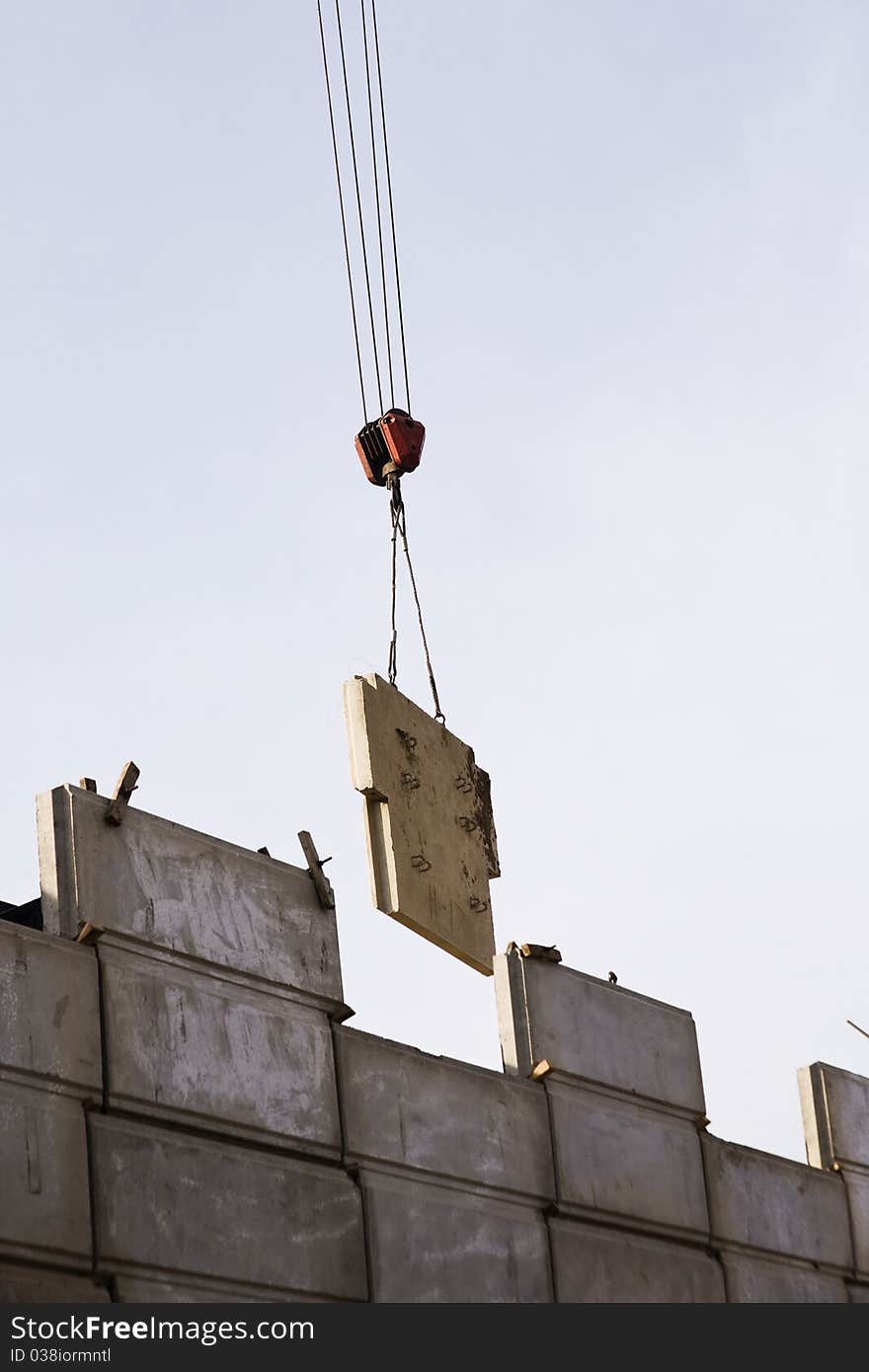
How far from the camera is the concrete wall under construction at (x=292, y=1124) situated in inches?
465

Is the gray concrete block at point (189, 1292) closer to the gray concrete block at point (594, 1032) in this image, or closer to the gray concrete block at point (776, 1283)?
the gray concrete block at point (594, 1032)

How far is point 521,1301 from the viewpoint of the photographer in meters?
13.9

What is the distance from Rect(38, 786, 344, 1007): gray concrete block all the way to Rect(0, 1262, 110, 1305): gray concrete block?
1.75 meters

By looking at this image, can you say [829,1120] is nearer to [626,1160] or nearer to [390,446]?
[626,1160]

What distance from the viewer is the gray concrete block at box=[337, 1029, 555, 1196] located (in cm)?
1352

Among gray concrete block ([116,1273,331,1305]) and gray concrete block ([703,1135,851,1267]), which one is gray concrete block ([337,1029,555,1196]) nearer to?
gray concrete block ([116,1273,331,1305])

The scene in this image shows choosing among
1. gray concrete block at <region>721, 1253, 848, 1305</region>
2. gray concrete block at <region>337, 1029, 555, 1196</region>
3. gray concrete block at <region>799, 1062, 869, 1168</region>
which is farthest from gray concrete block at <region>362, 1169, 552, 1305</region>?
gray concrete block at <region>799, 1062, 869, 1168</region>

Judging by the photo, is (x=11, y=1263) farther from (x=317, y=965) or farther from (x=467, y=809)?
(x=467, y=809)

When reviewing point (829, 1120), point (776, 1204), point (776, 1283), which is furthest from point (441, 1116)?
point (829, 1120)

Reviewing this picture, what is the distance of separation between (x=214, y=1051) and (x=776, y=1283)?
534cm

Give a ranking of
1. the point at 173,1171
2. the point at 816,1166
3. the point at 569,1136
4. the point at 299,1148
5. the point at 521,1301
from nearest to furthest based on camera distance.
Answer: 1. the point at 173,1171
2. the point at 299,1148
3. the point at 521,1301
4. the point at 569,1136
5. the point at 816,1166

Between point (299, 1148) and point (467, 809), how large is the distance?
3.47m

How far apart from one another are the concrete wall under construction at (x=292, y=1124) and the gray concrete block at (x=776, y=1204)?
3 cm

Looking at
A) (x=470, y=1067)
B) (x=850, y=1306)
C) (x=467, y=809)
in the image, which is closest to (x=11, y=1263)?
(x=470, y=1067)
